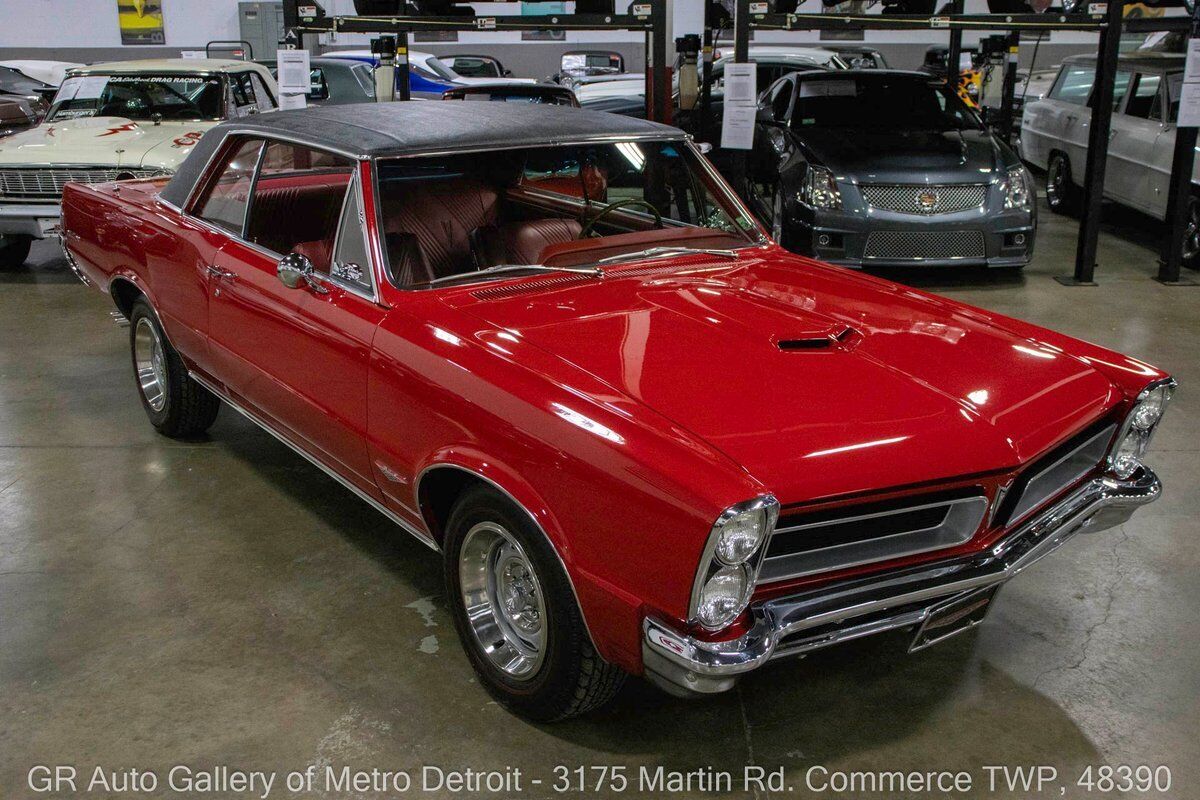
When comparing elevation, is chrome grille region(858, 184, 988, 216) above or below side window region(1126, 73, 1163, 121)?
below

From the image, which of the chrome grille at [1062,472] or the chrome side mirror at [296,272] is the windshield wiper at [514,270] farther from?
the chrome grille at [1062,472]

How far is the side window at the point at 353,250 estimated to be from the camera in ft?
9.95

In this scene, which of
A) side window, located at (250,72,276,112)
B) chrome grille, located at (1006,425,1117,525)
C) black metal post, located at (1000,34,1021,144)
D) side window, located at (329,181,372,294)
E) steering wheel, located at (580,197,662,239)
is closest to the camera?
chrome grille, located at (1006,425,1117,525)

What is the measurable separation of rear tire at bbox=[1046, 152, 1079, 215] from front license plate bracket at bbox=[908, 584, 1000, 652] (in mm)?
8812

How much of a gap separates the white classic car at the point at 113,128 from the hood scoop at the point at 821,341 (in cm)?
514

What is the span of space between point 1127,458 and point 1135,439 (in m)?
0.05

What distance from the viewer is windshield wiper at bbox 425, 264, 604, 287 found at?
10.1 feet

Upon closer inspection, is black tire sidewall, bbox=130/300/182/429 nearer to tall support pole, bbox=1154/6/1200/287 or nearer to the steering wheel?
the steering wheel

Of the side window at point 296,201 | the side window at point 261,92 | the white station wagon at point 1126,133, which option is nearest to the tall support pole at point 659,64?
the side window at point 261,92

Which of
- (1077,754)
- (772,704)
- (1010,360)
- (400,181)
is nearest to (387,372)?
(400,181)

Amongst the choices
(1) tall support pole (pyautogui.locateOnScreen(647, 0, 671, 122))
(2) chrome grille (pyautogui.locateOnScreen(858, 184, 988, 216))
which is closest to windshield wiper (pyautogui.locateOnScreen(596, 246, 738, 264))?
(1) tall support pole (pyautogui.locateOnScreen(647, 0, 671, 122))

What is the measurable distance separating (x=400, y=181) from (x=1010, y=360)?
182 cm

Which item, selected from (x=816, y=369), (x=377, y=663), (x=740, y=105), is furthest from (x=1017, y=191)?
(x=377, y=663)

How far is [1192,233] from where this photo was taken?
798cm
